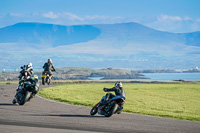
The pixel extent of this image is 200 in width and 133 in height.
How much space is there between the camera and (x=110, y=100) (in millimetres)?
17312

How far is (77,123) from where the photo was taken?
1527cm

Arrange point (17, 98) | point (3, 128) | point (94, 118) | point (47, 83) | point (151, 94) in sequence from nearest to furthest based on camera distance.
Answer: point (3, 128)
point (94, 118)
point (17, 98)
point (151, 94)
point (47, 83)

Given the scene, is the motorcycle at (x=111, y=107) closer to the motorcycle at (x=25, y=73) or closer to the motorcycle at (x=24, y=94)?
the motorcycle at (x=24, y=94)

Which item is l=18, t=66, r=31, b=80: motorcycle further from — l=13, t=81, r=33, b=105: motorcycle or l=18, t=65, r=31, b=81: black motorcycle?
l=13, t=81, r=33, b=105: motorcycle

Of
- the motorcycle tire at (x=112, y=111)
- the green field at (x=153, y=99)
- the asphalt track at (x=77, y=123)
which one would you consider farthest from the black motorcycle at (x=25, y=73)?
the motorcycle tire at (x=112, y=111)

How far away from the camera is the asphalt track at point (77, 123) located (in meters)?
14.0

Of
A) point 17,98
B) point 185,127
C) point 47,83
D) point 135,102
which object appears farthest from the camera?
point 47,83

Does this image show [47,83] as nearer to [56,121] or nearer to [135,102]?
[135,102]

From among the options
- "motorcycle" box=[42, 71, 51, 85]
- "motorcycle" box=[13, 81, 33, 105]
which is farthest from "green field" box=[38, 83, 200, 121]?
"motorcycle" box=[42, 71, 51, 85]

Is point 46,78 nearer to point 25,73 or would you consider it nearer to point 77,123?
point 25,73

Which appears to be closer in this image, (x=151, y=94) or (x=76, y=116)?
(x=76, y=116)

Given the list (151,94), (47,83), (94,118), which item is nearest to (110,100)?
(94,118)

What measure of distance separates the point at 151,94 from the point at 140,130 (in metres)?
19.6

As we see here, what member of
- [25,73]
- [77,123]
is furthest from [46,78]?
[77,123]
